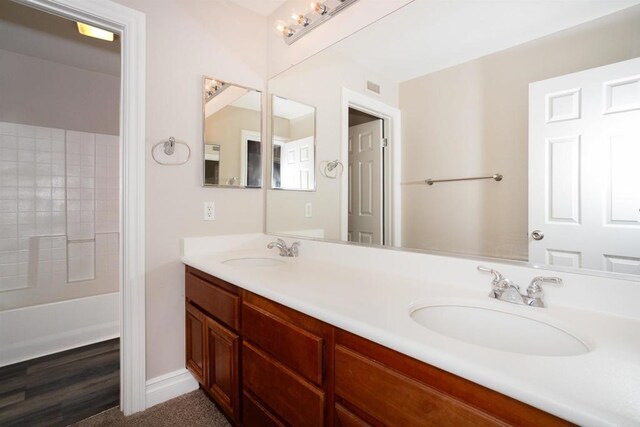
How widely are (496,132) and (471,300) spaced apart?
598 millimetres

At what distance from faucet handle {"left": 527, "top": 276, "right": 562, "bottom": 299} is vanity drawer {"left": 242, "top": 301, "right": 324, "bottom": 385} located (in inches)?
25.9

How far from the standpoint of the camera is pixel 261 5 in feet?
6.60

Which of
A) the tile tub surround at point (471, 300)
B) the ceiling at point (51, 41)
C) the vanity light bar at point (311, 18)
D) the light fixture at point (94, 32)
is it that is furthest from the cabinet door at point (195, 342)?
the ceiling at point (51, 41)

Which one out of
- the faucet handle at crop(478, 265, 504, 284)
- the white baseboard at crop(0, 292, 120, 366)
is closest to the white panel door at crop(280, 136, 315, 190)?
the faucet handle at crop(478, 265, 504, 284)

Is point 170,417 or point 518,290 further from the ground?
point 518,290

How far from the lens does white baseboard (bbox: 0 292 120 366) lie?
223 centimetres

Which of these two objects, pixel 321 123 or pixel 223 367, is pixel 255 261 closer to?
pixel 223 367

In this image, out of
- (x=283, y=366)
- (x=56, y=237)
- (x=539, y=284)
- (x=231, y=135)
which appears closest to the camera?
(x=539, y=284)

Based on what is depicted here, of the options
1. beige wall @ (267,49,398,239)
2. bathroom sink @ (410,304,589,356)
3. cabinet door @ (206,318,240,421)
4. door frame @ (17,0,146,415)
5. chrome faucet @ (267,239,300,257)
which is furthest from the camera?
chrome faucet @ (267,239,300,257)

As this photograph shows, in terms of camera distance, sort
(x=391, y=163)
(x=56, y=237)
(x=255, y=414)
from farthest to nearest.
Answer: (x=56, y=237), (x=391, y=163), (x=255, y=414)

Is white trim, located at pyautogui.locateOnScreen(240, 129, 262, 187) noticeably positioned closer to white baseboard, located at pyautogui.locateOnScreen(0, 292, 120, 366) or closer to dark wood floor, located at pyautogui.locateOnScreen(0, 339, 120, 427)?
dark wood floor, located at pyautogui.locateOnScreen(0, 339, 120, 427)

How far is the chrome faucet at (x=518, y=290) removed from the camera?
929mm

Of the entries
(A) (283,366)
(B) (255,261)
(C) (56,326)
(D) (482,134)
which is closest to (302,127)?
(B) (255,261)

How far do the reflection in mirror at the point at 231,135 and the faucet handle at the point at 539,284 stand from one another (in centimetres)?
165
